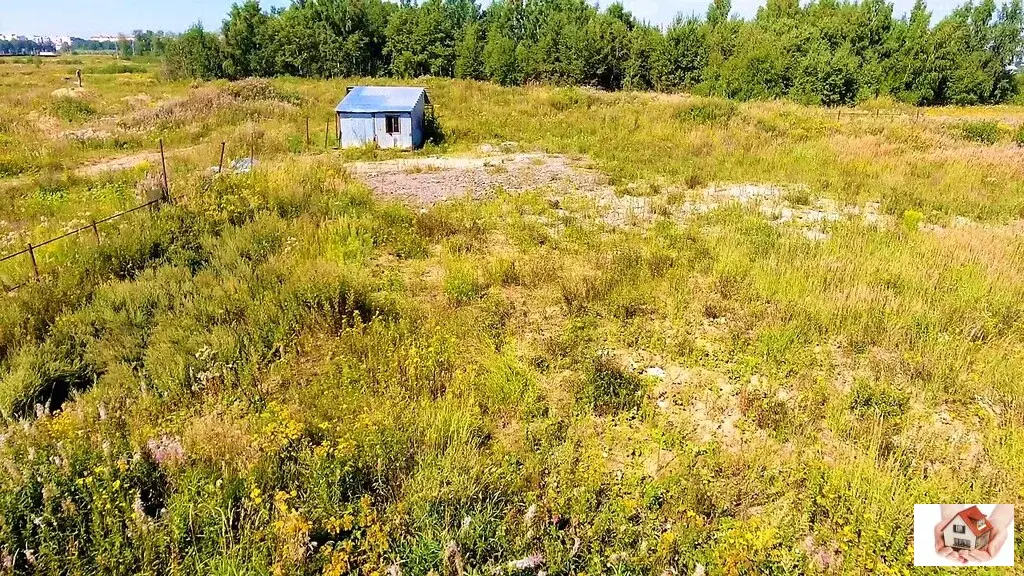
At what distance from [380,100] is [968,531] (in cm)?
1657

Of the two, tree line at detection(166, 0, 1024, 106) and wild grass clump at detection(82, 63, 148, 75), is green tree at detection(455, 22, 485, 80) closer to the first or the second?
tree line at detection(166, 0, 1024, 106)

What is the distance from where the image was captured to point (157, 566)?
2.77 m

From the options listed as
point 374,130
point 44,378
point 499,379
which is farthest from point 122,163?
point 499,379

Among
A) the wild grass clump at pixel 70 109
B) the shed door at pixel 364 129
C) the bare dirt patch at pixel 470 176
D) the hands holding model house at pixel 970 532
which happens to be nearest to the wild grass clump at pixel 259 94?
the wild grass clump at pixel 70 109

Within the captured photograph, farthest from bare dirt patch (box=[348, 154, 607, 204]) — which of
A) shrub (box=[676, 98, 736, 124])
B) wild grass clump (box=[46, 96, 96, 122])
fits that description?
wild grass clump (box=[46, 96, 96, 122])

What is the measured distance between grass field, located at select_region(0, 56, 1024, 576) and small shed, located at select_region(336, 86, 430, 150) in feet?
19.1

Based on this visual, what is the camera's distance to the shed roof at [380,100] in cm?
1589

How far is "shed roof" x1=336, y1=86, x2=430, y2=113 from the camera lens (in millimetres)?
15891

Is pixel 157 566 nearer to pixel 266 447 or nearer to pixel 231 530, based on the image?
pixel 231 530

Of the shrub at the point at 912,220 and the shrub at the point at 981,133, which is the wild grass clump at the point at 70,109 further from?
the shrub at the point at 981,133

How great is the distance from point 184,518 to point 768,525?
3.46 metres

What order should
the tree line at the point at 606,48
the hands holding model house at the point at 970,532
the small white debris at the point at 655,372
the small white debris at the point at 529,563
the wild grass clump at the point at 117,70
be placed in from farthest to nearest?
the wild grass clump at the point at 117,70 < the tree line at the point at 606,48 < the small white debris at the point at 655,372 < the hands holding model house at the point at 970,532 < the small white debris at the point at 529,563

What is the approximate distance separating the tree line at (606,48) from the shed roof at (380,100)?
23810mm

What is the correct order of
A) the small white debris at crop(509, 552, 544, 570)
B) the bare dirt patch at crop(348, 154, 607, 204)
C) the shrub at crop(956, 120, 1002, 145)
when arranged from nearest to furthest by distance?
the small white debris at crop(509, 552, 544, 570)
the bare dirt patch at crop(348, 154, 607, 204)
the shrub at crop(956, 120, 1002, 145)
